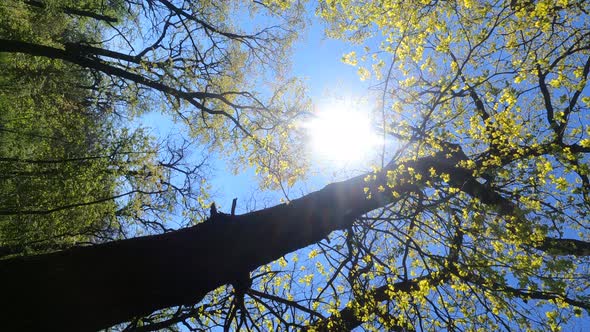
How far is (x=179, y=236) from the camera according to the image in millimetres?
2936

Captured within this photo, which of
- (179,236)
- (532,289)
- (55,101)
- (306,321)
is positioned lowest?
(532,289)

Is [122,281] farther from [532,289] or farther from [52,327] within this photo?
[532,289]

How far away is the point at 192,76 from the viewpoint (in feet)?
36.5

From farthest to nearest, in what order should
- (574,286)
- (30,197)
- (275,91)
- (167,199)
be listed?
(167,199) < (275,91) < (30,197) < (574,286)

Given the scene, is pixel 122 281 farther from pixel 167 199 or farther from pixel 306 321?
pixel 167 199

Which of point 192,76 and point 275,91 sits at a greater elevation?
point 192,76

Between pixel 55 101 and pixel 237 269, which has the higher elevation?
pixel 55 101

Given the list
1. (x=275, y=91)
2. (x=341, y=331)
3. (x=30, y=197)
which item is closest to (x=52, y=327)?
(x=341, y=331)

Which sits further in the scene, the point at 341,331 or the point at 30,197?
the point at 30,197

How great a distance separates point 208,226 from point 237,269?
1.51 feet

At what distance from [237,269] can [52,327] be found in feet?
4.22

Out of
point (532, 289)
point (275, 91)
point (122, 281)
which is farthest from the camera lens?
point (275, 91)

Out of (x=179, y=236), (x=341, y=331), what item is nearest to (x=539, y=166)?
(x=341, y=331)

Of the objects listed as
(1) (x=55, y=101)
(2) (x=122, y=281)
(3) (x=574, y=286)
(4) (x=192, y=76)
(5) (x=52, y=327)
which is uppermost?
(1) (x=55, y=101)
